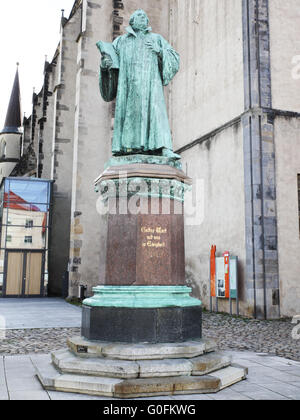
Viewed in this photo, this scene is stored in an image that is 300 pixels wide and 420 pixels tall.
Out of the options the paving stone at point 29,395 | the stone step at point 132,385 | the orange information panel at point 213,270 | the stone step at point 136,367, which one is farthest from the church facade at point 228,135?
the paving stone at point 29,395

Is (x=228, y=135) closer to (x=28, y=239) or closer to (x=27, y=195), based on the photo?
(x=27, y=195)

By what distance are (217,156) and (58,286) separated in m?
11.9

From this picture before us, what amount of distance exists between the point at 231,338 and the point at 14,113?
4424 cm

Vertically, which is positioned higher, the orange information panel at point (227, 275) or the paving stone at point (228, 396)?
the orange information panel at point (227, 275)

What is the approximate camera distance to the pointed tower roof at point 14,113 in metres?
46.7

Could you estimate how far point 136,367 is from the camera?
4.43 meters

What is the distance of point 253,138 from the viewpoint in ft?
42.4

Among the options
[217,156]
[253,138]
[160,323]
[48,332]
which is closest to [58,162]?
[217,156]

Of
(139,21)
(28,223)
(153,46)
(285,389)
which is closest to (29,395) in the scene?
(285,389)

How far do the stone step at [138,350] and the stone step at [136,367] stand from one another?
0.18 feet

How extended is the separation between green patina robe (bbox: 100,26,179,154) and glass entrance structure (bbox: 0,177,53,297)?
55.7 feet

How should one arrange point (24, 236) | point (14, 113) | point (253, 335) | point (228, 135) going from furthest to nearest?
point (14, 113) → point (24, 236) → point (228, 135) → point (253, 335)

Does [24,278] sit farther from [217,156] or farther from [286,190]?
[286,190]

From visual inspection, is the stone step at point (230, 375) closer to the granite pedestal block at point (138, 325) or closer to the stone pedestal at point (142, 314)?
the stone pedestal at point (142, 314)
